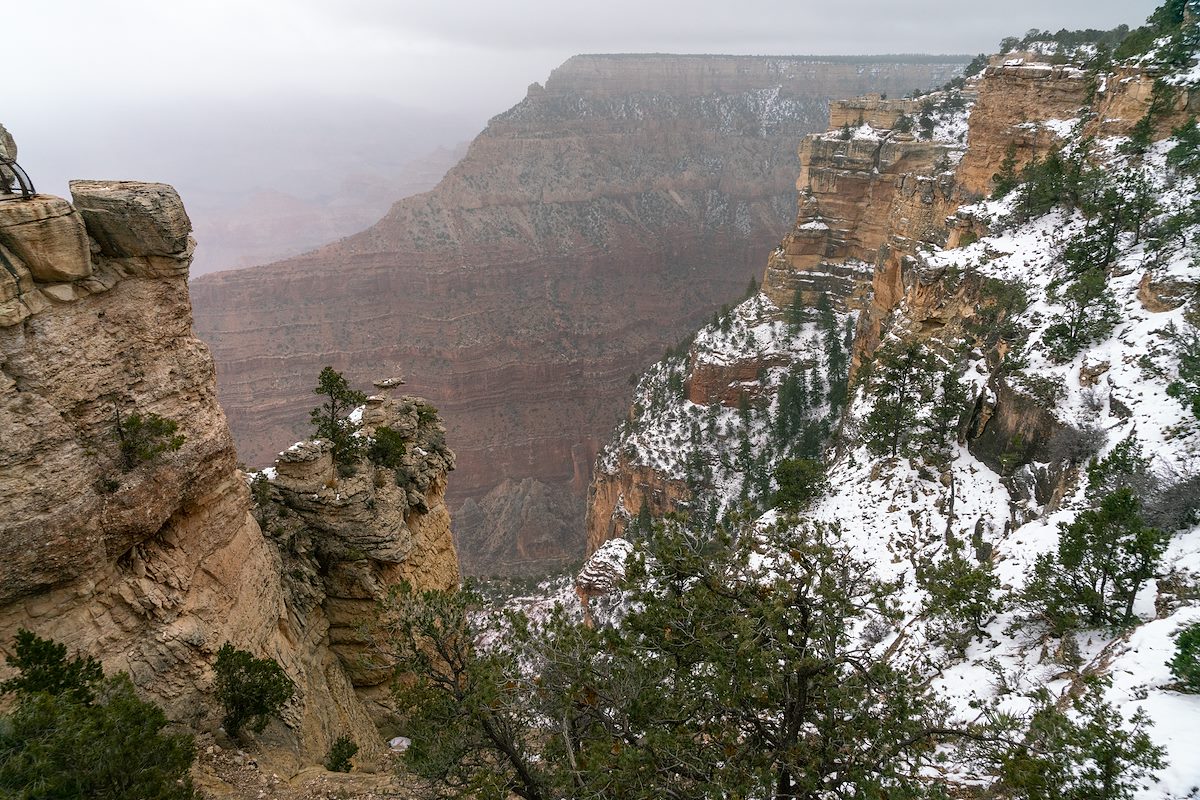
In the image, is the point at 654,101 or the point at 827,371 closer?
the point at 827,371

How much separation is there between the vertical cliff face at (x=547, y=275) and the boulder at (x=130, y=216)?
66297 millimetres

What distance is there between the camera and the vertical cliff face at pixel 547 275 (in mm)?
96875

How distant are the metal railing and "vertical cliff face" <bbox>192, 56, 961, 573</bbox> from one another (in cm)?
6778

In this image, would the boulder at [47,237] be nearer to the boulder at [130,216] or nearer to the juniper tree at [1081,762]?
the boulder at [130,216]

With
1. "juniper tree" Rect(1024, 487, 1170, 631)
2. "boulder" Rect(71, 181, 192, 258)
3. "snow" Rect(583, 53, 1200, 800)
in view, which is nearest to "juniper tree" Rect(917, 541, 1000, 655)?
"snow" Rect(583, 53, 1200, 800)

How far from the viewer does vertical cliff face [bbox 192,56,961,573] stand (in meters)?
96.9

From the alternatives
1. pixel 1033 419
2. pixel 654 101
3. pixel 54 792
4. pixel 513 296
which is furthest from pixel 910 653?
pixel 654 101

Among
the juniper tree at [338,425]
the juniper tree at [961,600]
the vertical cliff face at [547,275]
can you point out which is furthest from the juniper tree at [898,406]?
the vertical cliff face at [547,275]

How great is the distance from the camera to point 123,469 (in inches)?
494

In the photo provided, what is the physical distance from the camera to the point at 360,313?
111 metres

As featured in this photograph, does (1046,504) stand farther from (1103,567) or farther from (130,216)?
(130,216)

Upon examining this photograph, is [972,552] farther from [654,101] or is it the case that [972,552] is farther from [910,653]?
[654,101]

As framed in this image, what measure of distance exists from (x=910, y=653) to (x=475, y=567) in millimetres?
63784

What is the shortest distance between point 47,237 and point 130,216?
1558 mm
